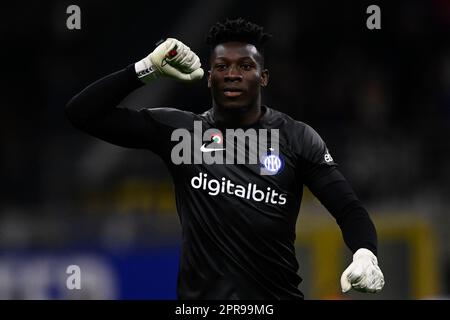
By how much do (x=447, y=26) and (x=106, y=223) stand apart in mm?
5141

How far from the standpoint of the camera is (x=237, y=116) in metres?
6.42

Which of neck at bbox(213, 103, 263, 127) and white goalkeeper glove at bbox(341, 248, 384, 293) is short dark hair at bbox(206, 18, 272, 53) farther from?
white goalkeeper glove at bbox(341, 248, 384, 293)

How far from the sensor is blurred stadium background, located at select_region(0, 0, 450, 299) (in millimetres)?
12148

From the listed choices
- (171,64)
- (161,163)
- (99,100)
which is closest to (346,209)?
(171,64)

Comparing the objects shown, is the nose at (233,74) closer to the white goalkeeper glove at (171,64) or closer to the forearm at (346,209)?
the white goalkeeper glove at (171,64)

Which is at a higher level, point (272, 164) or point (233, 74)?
point (233, 74)

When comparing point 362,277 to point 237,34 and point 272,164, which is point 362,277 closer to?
point 272,164

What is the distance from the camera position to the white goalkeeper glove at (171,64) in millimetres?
6277

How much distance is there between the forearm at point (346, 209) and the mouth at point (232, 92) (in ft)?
Result: 2.07

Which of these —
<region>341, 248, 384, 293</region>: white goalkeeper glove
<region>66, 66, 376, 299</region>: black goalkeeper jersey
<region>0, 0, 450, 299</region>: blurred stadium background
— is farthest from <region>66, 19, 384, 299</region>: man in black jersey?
<region>0, 0, 450, 299</region>: blurred stadium background

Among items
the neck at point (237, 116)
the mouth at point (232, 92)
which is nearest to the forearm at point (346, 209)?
the neck at point (237, 116)

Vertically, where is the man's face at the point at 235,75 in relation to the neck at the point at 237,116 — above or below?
above

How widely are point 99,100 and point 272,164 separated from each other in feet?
3.26
